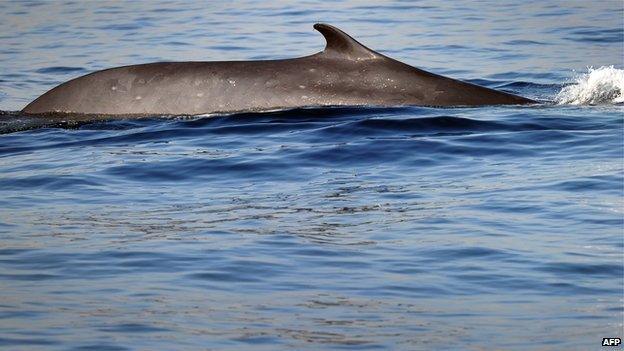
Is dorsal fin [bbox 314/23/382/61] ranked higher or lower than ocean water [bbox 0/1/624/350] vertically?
higher

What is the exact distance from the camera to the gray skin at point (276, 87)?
13102 mm

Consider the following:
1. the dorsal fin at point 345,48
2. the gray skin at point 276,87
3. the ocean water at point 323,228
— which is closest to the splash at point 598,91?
the ocean water at point 323,228

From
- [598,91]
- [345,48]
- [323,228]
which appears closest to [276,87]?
[345,48]

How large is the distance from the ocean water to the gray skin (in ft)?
0.60

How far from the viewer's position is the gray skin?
1310 centimetres

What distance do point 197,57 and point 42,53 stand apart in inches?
131

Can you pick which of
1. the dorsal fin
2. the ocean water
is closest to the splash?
the ocean water

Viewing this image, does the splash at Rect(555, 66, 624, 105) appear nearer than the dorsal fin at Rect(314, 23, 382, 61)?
No

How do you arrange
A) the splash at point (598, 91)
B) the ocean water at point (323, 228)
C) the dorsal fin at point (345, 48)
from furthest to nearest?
the splash at point (598, 91) < the dorsal fin at point (345, 48) < the ocean water at point (323, 228)

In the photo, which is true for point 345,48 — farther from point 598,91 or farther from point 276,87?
point 598,91

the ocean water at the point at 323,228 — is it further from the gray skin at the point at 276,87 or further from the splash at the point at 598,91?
the gray skin at the point at 276,87

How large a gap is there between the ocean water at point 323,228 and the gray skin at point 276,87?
184 mm

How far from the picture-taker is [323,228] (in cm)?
911

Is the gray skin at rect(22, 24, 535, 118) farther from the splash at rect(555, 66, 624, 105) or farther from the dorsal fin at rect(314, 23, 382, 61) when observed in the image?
the splash at rect(555, 66, 624, 105)
